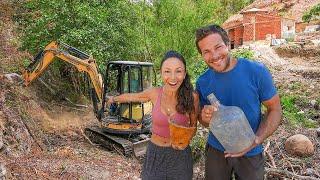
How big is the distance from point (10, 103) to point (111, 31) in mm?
4369

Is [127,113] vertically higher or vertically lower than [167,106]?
lower

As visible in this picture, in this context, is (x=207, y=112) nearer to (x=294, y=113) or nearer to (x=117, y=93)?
(x=117, y=93)

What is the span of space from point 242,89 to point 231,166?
1.70ft

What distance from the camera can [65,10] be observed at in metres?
11.9

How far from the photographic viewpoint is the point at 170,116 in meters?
2.78

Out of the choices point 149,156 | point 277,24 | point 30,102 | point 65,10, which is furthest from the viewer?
point 277,24

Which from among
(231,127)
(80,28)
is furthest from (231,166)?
(80,28)

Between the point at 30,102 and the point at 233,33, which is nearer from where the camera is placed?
the point at 30,102

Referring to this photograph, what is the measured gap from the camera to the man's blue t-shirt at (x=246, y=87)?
2.46 metres

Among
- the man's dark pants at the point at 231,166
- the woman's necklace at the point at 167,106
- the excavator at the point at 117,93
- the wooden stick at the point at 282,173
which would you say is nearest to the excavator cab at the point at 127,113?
the excavator at the point at 117,93

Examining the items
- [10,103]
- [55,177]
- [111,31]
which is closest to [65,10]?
[111,31]

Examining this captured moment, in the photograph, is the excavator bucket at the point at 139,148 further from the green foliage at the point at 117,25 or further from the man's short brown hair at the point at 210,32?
the man's short brown hair at the point at 210,32

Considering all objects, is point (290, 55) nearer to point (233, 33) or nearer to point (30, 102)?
point (233, 33)

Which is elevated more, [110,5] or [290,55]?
[110,5]
